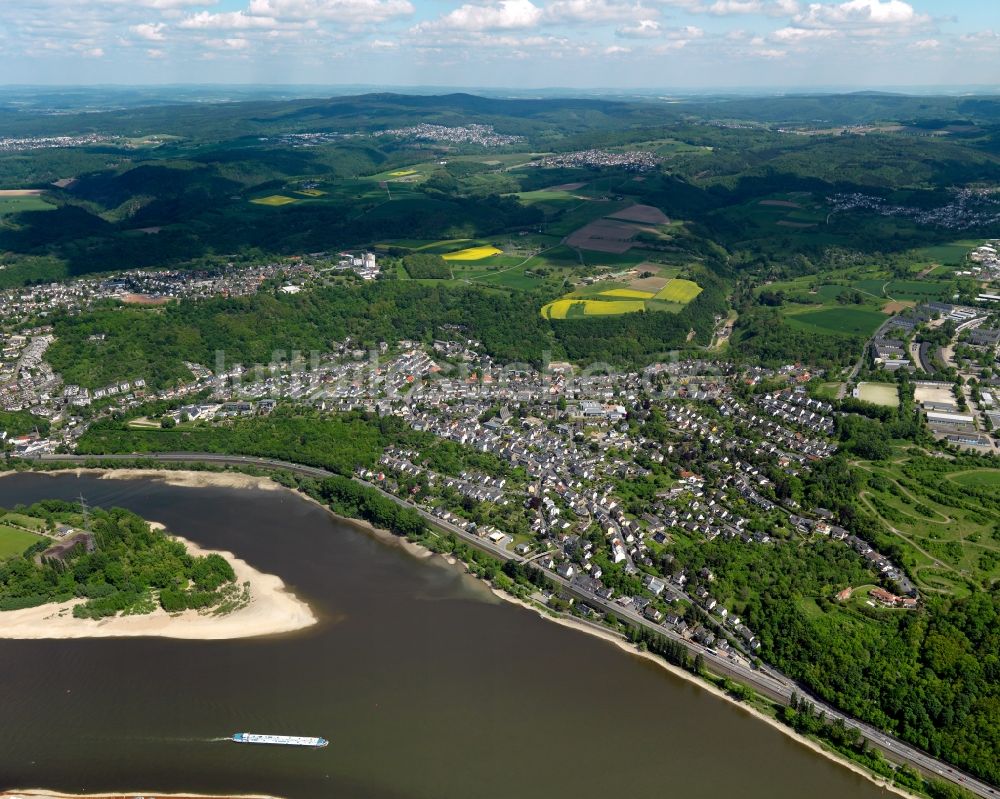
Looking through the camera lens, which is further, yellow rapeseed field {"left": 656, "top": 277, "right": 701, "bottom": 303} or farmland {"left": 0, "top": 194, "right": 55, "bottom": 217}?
farmland {"left": 0, "top": 194, "right": 55, "bottom": 217}

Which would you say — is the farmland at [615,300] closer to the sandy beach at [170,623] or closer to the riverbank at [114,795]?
the sandy beach at [170,623]

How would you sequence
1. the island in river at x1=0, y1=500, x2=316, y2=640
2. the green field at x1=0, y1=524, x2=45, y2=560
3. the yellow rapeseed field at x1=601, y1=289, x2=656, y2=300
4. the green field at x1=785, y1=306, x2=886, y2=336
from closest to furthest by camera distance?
the island in river at x1=0, y1=500, x2=316, y2=640 < the green field at x1=0, y1=524, x2=45, y2=560 < the green field at x1=785, y1=306, x2=886, y2=336 < the yellow rapeseed field at x1=601, y1=289, x2=656, y2=300

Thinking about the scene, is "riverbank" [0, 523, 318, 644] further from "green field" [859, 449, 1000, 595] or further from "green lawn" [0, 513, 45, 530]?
"green field" [859, 449, 1000, 595]

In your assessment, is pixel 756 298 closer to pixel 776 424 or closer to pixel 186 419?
pixel 776 424

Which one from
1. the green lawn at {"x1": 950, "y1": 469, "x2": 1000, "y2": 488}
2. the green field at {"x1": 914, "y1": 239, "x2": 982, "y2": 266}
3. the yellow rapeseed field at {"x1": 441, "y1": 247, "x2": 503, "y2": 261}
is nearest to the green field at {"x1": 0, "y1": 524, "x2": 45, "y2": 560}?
the green lawn at {"x1": 950, "y1": 469, "x2": 1000, "y2": 488}

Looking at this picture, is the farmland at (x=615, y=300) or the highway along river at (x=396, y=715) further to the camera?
the farmland at (x=615, y=300)

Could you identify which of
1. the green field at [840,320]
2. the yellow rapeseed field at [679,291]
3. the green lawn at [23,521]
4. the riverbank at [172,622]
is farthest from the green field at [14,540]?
the green field at [840,320]

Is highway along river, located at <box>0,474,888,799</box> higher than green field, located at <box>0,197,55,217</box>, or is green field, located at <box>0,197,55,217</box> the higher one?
green field, located at <box>0,197,55,217</box>
